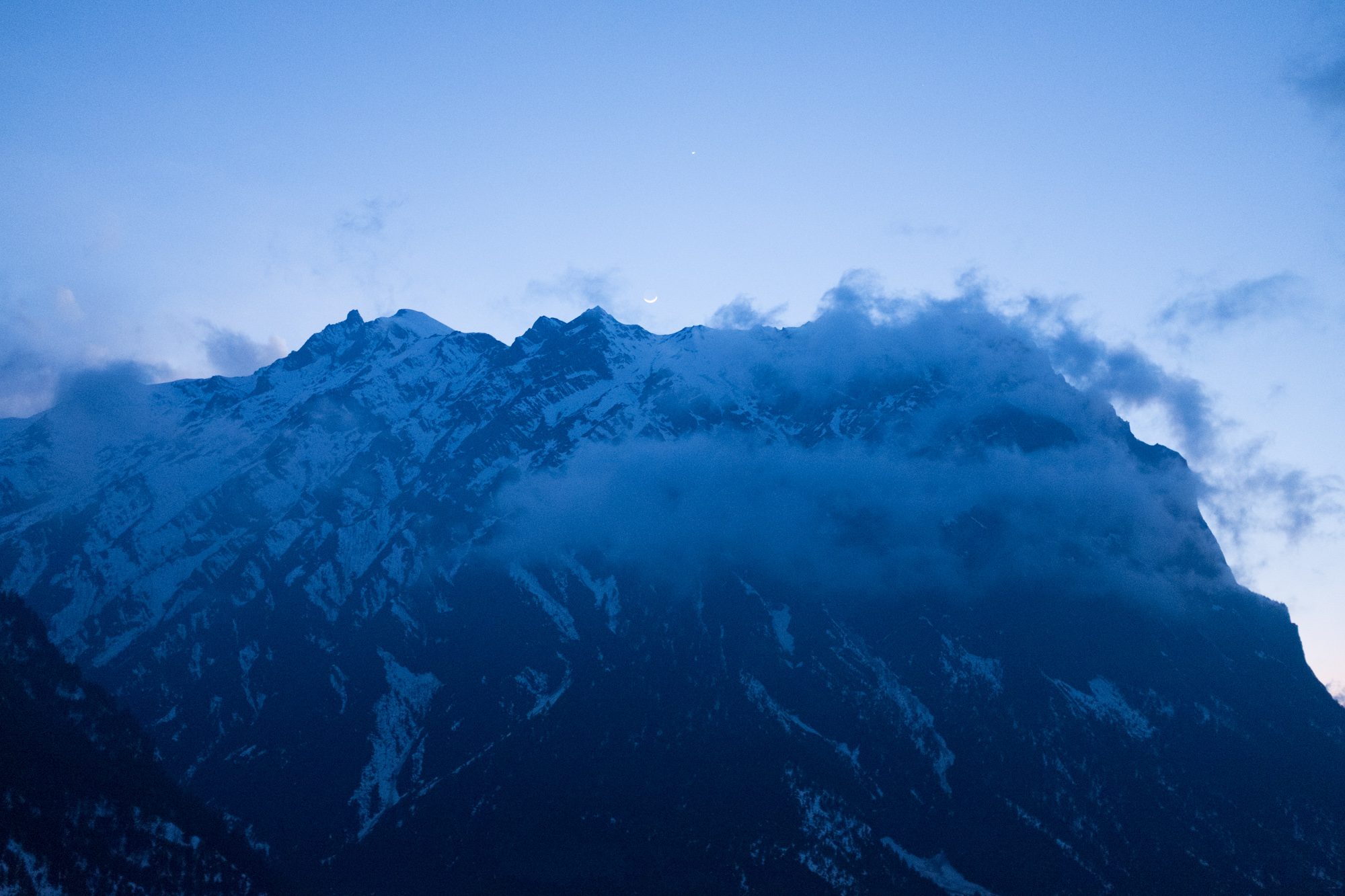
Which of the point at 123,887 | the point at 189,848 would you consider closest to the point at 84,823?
the point at 123,887

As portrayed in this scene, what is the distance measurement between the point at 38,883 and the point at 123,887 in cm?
1736

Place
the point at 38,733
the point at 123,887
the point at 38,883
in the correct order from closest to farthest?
the point at 38,883, the point at 123,887, the point at 38,733

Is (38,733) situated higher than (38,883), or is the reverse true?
(38,733)

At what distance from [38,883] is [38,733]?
38714mm

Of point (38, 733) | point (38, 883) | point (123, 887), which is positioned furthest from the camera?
point (38, 733)

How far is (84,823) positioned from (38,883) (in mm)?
17970

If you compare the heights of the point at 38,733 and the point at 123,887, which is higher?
the point at 38,733

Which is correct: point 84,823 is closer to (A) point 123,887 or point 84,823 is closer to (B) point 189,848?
(A) point 123,887

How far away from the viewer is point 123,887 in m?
174

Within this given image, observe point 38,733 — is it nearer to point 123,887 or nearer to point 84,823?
point 84,823

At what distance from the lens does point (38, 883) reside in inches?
6260

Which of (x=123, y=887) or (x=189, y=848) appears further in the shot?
(x=189, y=848)

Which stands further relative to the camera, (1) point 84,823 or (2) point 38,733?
(2) point 38,733

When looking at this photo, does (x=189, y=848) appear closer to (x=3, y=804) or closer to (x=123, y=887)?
(x=123, y=887)
